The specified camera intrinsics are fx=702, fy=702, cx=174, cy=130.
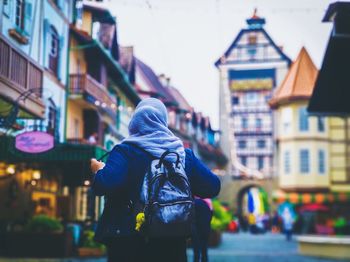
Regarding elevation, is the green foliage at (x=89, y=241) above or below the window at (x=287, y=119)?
below

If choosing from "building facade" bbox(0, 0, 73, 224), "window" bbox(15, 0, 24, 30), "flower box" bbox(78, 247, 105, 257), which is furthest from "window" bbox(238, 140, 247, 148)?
"window" bbox(15, 0, 24, 30)

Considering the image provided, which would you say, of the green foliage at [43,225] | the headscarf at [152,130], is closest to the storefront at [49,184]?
the green foliage at [43,225]

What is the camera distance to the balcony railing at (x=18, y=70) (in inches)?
311

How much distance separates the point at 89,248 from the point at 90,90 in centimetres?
594

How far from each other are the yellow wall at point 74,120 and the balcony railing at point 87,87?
2.17 ft

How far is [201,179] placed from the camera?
12.2 feet

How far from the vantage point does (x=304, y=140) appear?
42.6 m

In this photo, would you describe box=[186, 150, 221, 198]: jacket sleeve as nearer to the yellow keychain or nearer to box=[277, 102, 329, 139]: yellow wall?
the yellow keychain

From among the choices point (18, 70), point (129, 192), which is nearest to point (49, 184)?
point (18, 70)

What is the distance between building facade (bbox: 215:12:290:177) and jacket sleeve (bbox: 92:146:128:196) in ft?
148

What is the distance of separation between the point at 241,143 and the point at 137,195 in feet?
184

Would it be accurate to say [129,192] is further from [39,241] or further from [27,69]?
[39,241]

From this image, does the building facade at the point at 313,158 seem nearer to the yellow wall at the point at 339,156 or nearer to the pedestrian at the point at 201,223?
the yellow wall at the point at 339,156

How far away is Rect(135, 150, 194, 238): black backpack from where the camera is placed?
3346 mm
